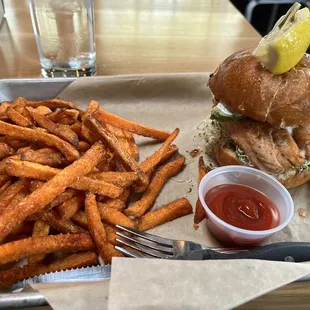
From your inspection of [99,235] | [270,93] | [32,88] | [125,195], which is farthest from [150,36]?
[99,235]

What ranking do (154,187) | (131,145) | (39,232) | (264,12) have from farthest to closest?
(264,12), (131,145), (154,187), (39,232)

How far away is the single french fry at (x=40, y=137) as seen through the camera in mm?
1668

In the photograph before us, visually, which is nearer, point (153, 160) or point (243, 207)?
point (243, 207)

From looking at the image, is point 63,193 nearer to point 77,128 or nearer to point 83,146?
point 83,146

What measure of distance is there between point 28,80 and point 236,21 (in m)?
2.71

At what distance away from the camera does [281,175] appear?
200 centimetres

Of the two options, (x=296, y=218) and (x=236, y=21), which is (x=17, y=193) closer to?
(x=296, y=218)

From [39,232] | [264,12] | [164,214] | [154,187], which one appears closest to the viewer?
[39,232]

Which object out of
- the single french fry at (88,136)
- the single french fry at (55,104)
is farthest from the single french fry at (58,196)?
the single french fry at (55,104)

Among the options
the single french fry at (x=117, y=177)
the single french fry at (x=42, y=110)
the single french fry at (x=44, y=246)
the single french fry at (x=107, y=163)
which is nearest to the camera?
the single french fry at (x=44, y=246)

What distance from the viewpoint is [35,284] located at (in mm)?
1304

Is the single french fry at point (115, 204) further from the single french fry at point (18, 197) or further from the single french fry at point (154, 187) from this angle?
the single french fry at point (18, 197)

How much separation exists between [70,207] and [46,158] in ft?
0.87

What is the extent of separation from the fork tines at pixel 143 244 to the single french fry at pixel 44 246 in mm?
146
